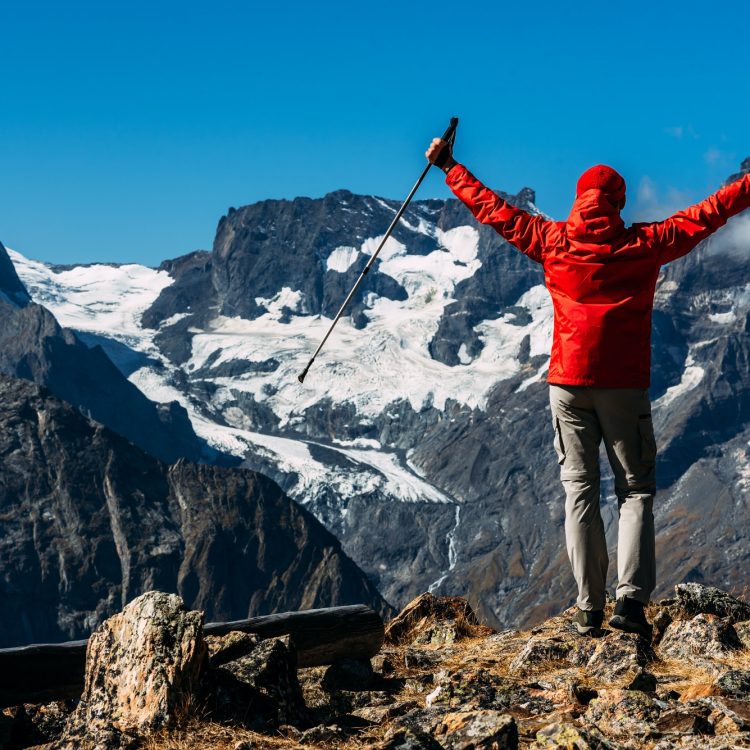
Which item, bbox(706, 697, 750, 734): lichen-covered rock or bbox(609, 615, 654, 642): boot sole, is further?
bbox(609, 615, 654, 642): boot sole

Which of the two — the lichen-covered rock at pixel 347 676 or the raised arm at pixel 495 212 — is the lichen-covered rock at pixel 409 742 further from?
the raised arm at pixel 495 212

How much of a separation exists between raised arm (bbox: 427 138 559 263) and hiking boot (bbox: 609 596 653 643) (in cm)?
337

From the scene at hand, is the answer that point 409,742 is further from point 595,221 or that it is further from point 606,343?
point 595,221

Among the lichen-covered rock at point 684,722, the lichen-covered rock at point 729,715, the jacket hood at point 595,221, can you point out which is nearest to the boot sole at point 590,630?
the lichen-covered rock at point 729,715

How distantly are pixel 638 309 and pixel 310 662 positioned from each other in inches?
187

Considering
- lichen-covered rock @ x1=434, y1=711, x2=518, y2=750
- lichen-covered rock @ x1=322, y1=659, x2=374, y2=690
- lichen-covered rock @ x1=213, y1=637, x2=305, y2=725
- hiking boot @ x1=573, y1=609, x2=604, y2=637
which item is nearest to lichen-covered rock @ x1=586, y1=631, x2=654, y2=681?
hiking boot @ x1=573, y1=609, x2=604, y2=637

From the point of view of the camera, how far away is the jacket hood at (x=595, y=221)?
11922 mm

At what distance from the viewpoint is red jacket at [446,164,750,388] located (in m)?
11.8

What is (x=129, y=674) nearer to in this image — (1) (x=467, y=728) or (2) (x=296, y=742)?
(2) (x=296, y=742)

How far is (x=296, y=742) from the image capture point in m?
9.31

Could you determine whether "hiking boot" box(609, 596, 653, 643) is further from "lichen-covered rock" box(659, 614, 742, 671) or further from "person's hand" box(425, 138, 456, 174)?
"person's hand" box(425, 138, 456, 174)

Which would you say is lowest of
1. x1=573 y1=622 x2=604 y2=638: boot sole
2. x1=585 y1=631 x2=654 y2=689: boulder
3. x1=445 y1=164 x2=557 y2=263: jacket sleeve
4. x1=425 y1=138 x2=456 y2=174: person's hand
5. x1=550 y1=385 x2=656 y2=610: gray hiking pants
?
x1=585 y1=631 x2=654 y2=689: boulder

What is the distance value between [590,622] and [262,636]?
323 centimetres

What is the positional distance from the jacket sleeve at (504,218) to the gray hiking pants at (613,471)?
138cm
